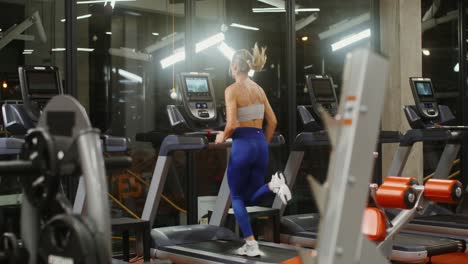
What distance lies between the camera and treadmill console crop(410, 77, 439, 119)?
6.73 meters

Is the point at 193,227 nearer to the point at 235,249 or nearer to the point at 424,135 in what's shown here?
the point at 235,249

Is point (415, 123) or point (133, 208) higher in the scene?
point (415, 123)

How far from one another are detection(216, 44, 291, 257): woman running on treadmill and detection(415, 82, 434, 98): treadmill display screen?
2.10m

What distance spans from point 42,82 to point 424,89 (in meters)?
3.78

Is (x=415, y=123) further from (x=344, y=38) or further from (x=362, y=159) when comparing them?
(x=362, y=159)

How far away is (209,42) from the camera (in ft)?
22.2

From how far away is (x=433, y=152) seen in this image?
8.62 meters

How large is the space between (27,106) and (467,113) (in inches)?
222

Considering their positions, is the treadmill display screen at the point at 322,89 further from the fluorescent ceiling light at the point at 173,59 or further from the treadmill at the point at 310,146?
the fluorescent ceiling light at the point at 173,59

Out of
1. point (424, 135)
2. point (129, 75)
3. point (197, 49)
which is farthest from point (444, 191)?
point (197, 49)

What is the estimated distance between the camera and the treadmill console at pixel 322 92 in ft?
20.6

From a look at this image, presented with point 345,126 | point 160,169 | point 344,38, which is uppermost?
point 344,38

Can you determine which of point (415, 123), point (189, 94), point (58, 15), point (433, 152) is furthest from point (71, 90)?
point (433, 152)

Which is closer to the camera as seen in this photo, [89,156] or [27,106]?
[89,156]
